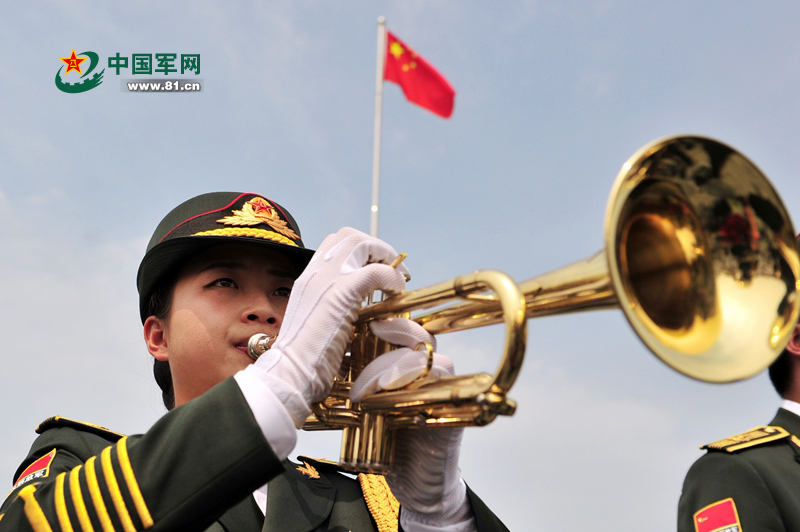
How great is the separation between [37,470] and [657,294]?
226 centimetres

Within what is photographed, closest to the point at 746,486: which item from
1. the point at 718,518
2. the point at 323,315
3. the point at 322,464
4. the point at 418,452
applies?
the point at 718,518

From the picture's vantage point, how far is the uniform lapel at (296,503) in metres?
2.93

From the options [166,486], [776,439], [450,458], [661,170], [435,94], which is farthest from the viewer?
[435,94]

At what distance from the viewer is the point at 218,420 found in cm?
220

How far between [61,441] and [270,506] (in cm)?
85

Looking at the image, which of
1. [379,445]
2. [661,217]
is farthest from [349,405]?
[661,217]

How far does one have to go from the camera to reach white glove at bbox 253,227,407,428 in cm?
240

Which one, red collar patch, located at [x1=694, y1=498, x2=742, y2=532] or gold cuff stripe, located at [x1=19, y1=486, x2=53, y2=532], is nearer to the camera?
gold cuff stripe, located at [x1=19, y1=486, x2=53, y2=532]

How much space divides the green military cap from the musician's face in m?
0.07

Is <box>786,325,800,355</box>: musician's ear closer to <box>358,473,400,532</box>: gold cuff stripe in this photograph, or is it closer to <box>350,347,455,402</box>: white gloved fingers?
<box>358,473,400,532</box>: gold cuff stripe

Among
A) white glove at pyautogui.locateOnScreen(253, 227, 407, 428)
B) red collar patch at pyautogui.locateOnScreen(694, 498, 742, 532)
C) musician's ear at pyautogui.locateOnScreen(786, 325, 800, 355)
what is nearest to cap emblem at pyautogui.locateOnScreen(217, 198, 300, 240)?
white glove at pyautogui.locateOnScreen(253, 227, 407, 428)

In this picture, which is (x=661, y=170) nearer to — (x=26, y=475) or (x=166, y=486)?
(x=166, y=486)

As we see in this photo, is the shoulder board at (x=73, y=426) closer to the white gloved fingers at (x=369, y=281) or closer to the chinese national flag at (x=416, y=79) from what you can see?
the white gloved fingers at (x=369, y=281)

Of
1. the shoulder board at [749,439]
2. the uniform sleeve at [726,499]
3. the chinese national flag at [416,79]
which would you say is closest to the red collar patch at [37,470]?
the uniform sleeve at [726,499]
